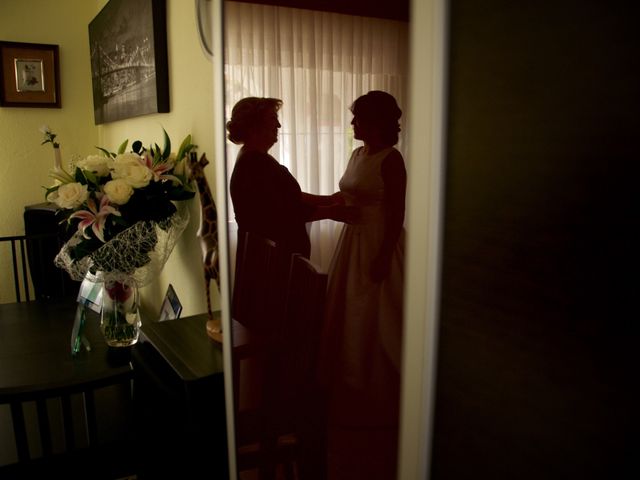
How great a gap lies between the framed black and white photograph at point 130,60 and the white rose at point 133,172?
452 millimetres

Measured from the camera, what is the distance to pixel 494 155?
44 centimetres

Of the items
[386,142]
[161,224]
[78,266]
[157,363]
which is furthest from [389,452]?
[78,266]

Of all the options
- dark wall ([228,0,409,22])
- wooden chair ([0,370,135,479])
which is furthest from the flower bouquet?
dark wall ([228,0,409,22])

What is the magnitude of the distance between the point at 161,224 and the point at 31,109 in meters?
2.35

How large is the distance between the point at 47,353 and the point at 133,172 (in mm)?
744

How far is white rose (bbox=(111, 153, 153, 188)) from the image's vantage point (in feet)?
5.52

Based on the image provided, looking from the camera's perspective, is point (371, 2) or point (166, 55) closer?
point (371, 2)

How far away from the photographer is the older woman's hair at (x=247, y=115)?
78cm

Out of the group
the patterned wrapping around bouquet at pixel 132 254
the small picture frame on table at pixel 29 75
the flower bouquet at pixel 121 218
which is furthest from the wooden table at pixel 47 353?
the small picture frame on table at pixel 29 75

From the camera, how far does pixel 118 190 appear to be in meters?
1.68

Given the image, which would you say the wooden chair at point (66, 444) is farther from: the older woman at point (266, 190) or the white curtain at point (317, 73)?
the white curtain at point (317, 73)

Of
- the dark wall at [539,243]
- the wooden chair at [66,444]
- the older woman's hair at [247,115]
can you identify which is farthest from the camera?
the wooden chair at [66,444]

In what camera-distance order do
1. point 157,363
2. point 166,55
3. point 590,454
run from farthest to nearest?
point 166,55 → point 157,363 → point 590,454

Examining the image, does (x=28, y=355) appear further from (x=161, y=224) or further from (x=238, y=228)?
(x=238, y=228)
